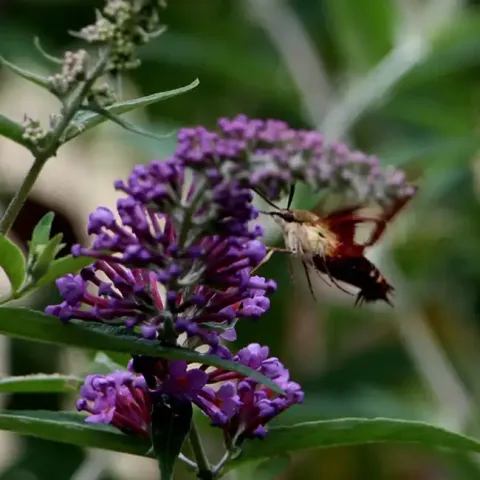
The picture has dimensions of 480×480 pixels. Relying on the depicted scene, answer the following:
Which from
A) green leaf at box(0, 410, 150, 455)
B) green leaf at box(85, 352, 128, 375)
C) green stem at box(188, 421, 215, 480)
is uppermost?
green leaf at box(85, 352, 128, 375)

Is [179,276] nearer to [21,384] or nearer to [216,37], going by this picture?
[21,384]

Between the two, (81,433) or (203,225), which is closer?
(203,225)

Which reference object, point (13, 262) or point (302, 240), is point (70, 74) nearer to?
point (13, 262)

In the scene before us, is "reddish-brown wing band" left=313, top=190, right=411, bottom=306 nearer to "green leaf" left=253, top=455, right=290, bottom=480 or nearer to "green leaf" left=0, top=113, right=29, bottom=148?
"green leaf" left=253, top=455, right=290, bottom=480

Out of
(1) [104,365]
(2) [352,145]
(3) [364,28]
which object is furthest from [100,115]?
(2) [352,145]

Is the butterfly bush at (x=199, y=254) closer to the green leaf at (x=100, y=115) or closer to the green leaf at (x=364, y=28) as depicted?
the green leaf at (x=100, y=115)

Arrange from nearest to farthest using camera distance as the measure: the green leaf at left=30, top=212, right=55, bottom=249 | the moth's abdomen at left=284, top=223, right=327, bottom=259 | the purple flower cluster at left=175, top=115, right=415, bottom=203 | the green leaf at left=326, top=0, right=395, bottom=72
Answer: the purple flower cluster at left=175, top=115, right=415, bottom=203
the green leaf at left=30, top=212, right=55, bottom=249
the moth's abdomen at left=284, top=223, right=327, bottom=259
the green leaf at left=326, top=0, right=395, bottom=72

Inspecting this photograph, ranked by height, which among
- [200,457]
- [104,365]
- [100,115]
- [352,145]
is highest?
[352,145]

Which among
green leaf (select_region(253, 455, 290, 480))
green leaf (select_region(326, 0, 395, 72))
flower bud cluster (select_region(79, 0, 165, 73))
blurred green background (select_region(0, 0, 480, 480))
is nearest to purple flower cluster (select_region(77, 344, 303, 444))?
green leaf (select_region(253, 455, 290, 480))
